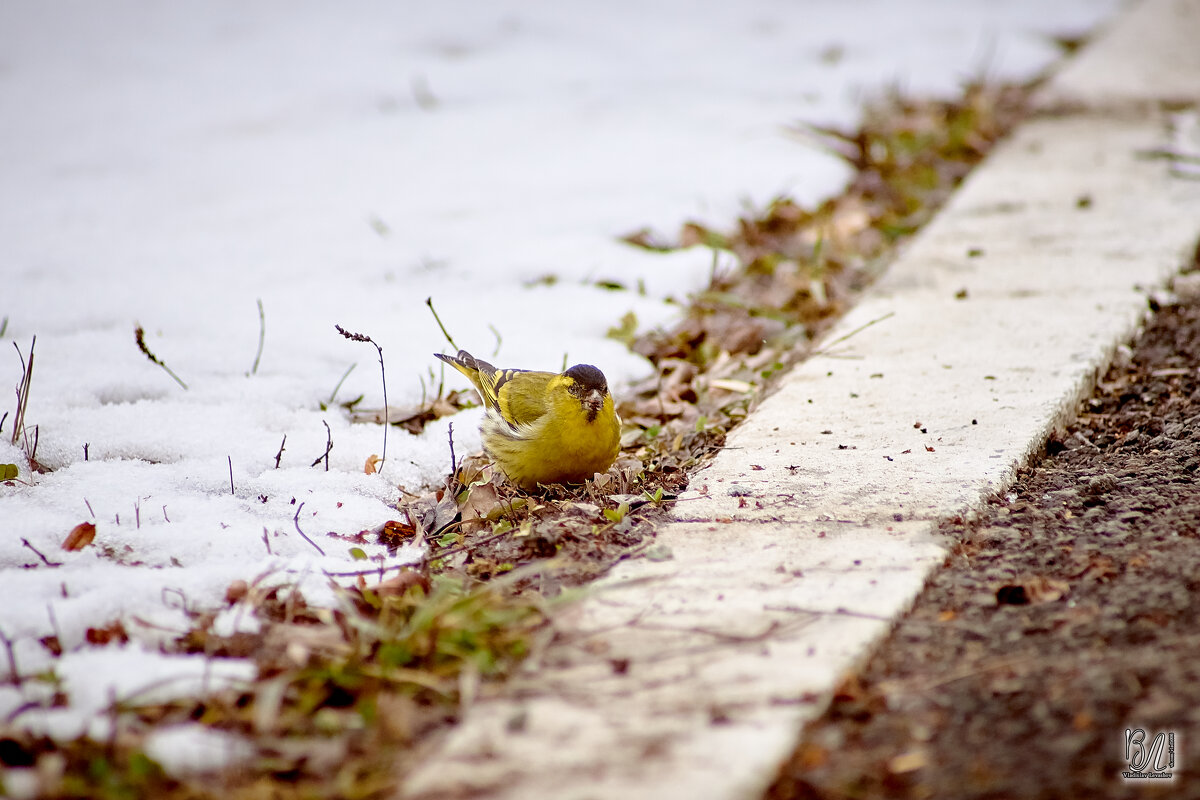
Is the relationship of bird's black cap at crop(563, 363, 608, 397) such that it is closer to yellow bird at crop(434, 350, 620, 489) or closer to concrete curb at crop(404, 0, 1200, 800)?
yellow bird at crop(434, 350, 620, 489)

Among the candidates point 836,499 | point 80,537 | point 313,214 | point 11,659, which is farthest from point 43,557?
point 313,214

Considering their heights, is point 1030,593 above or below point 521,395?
below

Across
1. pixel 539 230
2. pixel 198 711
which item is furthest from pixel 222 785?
pixel 539 230

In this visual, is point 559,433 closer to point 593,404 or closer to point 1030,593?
point 593,404

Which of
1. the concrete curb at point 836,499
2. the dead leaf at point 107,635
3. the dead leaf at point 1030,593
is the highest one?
the dead leaf at point 107,635

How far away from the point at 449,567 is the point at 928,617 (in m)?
1.30

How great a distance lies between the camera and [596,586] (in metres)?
2.50

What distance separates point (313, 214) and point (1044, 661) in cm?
505

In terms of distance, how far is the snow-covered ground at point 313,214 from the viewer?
299cm

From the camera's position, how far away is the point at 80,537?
2812mm

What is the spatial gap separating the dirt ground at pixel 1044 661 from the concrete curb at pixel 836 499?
0.09m

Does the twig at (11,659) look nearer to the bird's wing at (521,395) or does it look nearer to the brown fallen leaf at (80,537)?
the brown fallen leaf at (80,537)

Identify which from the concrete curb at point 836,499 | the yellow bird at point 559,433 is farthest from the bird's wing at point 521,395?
the concrete curb at point 836,499

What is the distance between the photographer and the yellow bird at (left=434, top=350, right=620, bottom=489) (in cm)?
346
